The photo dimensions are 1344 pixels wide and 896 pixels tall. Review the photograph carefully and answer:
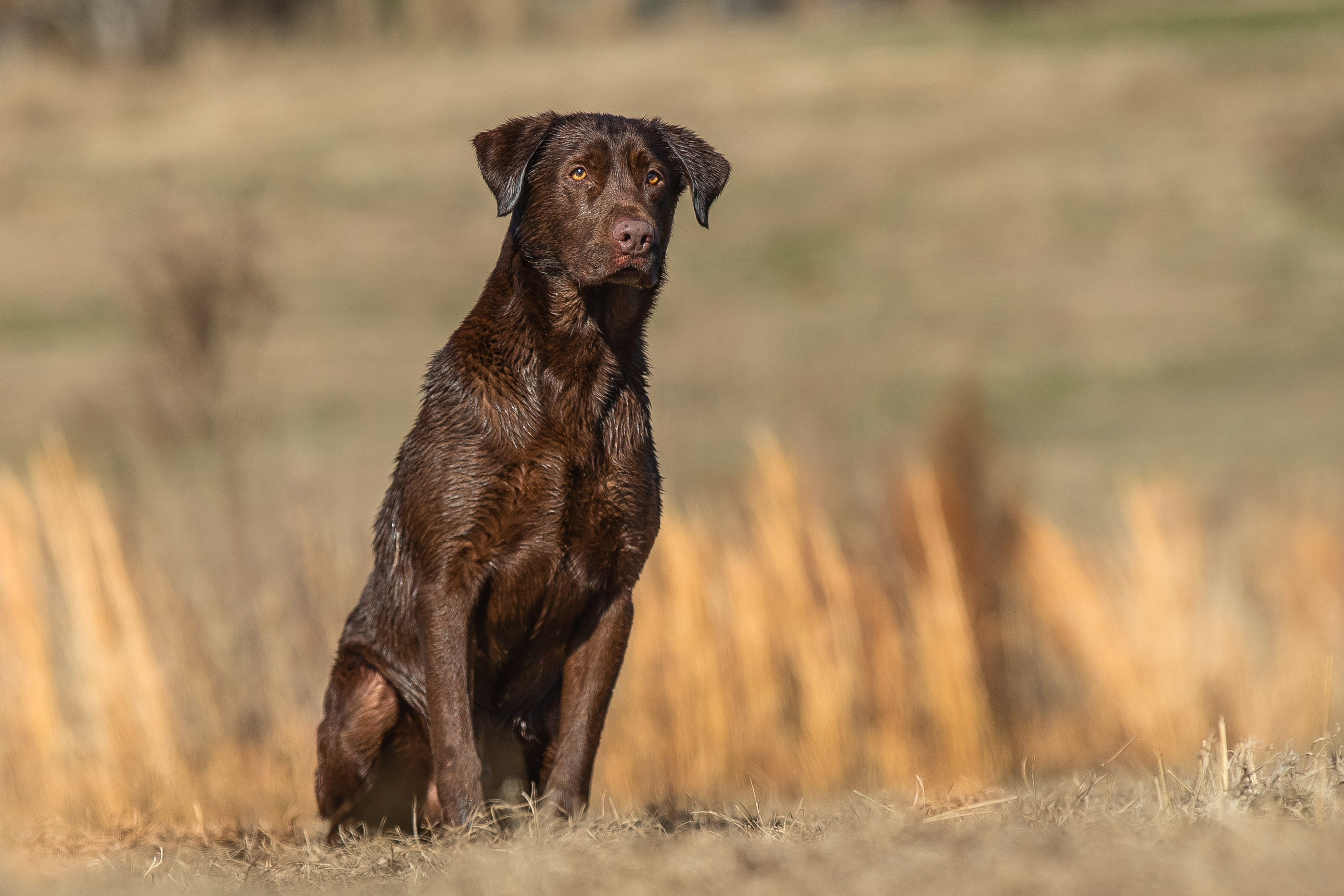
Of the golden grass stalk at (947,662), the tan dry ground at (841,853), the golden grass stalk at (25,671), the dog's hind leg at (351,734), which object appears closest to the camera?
the tan dry ground at (841,853)

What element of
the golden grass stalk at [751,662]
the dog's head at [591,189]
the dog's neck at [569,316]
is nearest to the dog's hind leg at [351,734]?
the dog's neck at [569,316]

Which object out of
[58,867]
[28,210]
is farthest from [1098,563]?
[28,210]

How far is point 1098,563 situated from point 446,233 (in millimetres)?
18840

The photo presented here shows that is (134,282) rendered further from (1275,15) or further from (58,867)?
(1275,15)

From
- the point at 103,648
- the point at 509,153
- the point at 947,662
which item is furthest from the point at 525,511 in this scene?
the point at 947,662

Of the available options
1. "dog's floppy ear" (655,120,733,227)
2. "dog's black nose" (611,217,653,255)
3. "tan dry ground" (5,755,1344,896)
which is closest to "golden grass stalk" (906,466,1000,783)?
"tan dry ground" (5,755,1344,896)

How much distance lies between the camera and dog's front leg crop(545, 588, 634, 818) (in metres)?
4.41

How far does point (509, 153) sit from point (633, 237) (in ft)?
1.83

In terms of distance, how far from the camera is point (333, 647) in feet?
26.2

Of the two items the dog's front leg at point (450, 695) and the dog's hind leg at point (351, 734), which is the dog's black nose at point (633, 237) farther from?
the dog's hind leg at point (351, 734)

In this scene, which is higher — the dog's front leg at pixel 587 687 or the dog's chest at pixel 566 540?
the dog's chest at pixel 566 540

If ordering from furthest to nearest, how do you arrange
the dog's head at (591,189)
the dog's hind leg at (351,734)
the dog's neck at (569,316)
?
1. the dog's hind leg at (351,734)
2. the dog's neck at (569,316)
3. the dog's head at (591,189)

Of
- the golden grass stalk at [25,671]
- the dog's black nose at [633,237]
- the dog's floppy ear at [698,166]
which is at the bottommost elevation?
the golden grass stalk at [25,671]

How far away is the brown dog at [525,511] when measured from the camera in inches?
171
